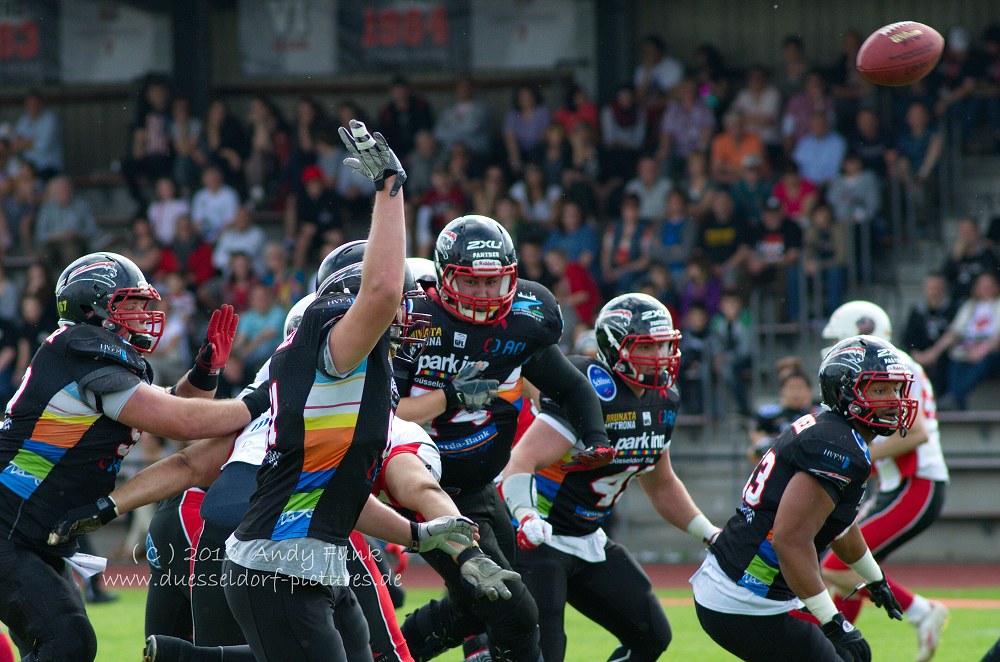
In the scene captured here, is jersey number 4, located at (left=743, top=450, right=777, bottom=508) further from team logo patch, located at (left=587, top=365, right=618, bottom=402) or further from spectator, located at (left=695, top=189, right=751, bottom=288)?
spectator, located at (left=695, top=189, right=751, bottom=288)

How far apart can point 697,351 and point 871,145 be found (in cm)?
306

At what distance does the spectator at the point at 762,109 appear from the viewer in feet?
47.9

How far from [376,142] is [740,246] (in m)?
9.84

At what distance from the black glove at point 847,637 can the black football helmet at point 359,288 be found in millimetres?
1903

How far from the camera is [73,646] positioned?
16.3 feet

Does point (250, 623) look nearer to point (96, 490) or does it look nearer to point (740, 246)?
point (96, 490)

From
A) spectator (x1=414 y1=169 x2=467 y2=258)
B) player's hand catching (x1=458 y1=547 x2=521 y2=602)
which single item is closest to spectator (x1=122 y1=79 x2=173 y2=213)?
spectator (x1=414 y1=169 x2=467 y2=258)

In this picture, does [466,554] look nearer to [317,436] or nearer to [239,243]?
[317,436]

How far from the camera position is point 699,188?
46.1 feet

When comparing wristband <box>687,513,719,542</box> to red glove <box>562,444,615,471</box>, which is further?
wristband <box>687,513,719,542</box>

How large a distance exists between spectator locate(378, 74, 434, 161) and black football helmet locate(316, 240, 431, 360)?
10.6 metres

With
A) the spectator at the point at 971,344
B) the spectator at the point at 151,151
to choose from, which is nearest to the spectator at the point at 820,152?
the spectator at the point at 971,344

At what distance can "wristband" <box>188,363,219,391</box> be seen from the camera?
5.68 m

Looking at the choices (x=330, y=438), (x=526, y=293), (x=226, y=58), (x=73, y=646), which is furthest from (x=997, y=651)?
(x=226, y=58)
